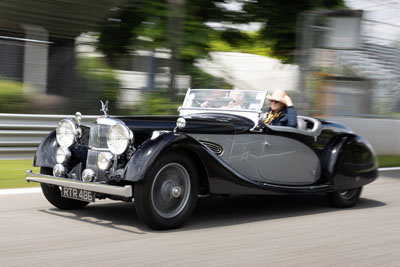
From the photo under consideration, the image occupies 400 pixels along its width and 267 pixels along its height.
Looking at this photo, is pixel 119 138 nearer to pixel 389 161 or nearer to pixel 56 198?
pixel 56 198

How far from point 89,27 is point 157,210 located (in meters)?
10.2

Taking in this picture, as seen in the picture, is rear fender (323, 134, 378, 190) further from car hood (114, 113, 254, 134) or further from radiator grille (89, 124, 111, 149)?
radiator grille (89, 124, 111, 149)

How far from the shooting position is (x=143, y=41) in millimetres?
14859

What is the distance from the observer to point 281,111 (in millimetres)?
6758

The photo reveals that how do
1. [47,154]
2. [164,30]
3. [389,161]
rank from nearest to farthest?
[47,154] → [389,161] → [164,30]

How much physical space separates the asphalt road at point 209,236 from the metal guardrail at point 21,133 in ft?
11.3

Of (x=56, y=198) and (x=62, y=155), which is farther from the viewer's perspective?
(x=56, y=198)

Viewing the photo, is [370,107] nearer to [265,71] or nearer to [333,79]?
[333,79]

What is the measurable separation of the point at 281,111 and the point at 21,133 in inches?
209

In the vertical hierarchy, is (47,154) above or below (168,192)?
above

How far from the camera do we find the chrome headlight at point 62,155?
561 centimetres

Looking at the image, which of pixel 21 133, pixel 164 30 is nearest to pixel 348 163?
pixel 21 133

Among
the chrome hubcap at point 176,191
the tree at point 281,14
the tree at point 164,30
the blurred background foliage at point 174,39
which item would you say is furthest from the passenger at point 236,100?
the tree at point 281,14

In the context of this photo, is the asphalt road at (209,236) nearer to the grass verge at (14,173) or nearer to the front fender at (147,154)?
the front fender at (147,154)
